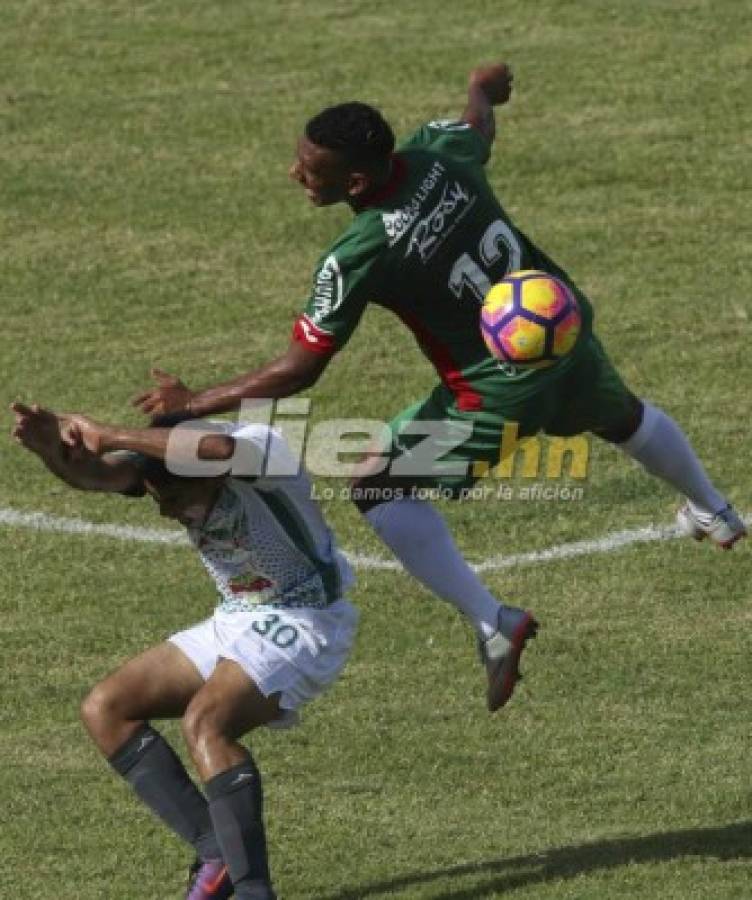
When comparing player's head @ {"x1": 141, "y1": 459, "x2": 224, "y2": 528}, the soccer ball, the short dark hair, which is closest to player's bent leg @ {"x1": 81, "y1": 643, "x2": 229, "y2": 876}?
player's head @ {"x1": 141, "y1": 459, "x2": 224, "y2": 528}

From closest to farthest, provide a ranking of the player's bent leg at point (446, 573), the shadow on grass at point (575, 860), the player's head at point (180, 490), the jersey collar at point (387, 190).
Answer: the player's head at point (180, 490) < the shadow on grass at point (575, 860) < the jersey collar at point (387, 190) < the player's bent leg at point (446, 573)

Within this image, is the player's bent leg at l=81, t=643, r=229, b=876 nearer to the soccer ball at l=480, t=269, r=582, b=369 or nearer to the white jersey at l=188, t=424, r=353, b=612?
the white jersey at l=188, t=424, r=353, b=612

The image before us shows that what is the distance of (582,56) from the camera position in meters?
20.0

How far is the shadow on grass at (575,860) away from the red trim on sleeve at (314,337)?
217 centimetres

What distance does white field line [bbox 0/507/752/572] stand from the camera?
1403 centimetres

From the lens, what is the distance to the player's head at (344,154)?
11117 millimetres

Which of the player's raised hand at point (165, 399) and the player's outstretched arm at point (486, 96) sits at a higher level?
the player's outstretched arm at point (486, 96)

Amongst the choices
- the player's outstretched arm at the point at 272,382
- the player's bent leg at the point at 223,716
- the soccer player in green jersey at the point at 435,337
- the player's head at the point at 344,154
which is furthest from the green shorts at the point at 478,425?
the player's bent leg at the point at 223,716

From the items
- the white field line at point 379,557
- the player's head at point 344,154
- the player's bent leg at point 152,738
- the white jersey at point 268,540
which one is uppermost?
the player's head at point 344,154

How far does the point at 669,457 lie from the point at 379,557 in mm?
2326

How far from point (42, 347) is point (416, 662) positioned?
478 centimetres

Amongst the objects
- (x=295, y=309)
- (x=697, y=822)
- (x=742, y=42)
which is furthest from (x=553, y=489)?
(x=742, y=42)

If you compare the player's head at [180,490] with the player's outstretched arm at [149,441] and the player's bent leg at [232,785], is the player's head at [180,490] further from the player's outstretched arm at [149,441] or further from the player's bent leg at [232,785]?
the player's bent leg at [232,785]

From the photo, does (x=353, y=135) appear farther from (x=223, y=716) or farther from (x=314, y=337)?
(x=223, y=716)
